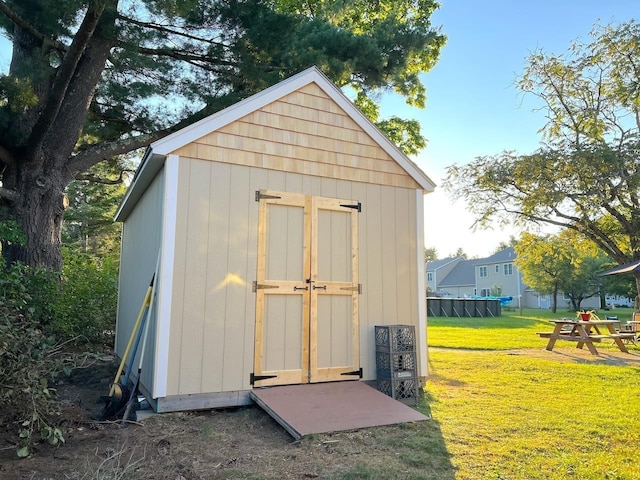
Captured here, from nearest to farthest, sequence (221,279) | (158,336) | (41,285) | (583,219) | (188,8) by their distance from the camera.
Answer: (158,336) < (221,279) < (188,8) < (41,285) < (583,219)

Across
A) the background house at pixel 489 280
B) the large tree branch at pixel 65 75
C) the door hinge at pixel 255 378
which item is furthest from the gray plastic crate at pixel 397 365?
the background house at pixel 489 280

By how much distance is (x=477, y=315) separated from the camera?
940 inches

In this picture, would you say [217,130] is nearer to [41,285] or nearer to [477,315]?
[41,285]

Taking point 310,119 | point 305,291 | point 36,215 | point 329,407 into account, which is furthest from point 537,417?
point 36,215

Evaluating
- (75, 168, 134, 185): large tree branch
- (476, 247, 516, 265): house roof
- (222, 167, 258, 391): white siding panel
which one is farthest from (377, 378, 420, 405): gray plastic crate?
(476, 247, 516, 265): house roof

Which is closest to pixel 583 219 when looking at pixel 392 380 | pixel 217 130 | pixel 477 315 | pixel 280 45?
pixel 477 315

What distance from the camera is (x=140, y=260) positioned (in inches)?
250

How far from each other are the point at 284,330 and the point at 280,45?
664 cm

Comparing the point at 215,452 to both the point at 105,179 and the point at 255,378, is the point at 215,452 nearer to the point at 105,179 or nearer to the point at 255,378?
the point at 255,378

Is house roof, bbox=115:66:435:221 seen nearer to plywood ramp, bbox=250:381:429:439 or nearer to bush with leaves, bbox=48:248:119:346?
bush with leaves, bbox=48:248:119:346

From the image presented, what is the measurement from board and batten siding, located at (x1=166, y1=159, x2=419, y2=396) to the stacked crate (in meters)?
0.15

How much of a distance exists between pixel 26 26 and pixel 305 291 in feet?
22.3

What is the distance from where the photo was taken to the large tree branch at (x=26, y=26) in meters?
7.16

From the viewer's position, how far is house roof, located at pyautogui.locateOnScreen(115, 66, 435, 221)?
15.0ft
